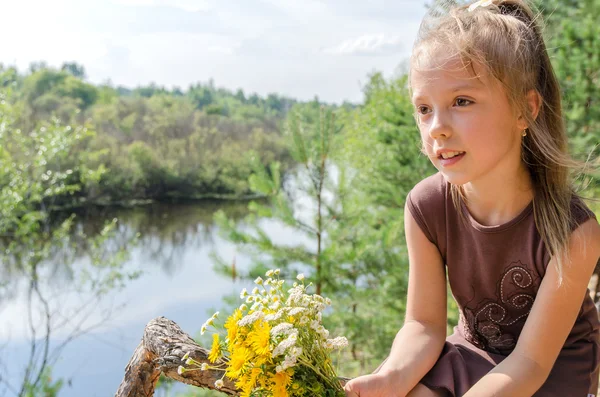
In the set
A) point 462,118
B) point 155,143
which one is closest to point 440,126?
point 462,118

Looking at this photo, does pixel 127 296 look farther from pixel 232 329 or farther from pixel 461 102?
pixel 461 102

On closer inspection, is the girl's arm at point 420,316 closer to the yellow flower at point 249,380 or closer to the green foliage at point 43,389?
the yellow flower at point 249,380

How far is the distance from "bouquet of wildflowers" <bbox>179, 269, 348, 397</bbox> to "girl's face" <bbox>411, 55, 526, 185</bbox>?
0.33 metres

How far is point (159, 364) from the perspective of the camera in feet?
4.11

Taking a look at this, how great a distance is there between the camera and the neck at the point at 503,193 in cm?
105

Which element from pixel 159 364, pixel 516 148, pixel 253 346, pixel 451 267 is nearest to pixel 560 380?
pixel 451 267

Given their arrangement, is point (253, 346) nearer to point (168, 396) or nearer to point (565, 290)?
point (565, 290)

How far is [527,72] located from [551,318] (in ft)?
1.37

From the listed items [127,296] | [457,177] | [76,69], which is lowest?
[127,296]

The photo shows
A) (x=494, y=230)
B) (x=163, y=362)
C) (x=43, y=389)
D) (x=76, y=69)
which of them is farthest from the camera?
(x=76, y=69)

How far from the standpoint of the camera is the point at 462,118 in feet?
3.08

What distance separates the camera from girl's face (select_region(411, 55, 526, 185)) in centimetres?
94

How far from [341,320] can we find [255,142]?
1169 centimetres

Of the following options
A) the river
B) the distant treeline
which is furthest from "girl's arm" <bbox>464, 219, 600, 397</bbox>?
the distant treeline
